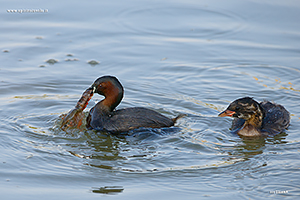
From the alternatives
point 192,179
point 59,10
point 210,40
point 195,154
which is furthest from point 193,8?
point 192,179

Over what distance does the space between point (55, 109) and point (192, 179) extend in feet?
11.6

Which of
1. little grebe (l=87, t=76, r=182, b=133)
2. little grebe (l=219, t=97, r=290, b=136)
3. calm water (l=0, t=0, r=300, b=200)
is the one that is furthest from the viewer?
little grebe (l=219, t=97, r=290, b=136)

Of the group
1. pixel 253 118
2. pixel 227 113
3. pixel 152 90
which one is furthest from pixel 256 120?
pixel 152 90

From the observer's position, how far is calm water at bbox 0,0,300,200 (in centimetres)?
605

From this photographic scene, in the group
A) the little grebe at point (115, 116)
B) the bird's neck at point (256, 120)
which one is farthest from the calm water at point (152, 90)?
the bird's neck at point (256, 120)

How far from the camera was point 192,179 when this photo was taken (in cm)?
611

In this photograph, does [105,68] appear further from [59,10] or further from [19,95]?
[59,10]

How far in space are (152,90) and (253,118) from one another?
2250 millimetres

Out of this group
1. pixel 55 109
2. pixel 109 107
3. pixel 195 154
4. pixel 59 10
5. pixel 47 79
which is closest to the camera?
pixel 195 154

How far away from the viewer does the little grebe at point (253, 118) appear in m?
8.02

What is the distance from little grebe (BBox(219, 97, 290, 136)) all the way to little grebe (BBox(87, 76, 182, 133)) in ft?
3.74

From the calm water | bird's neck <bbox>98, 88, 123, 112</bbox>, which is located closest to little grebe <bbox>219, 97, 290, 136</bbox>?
the calm water

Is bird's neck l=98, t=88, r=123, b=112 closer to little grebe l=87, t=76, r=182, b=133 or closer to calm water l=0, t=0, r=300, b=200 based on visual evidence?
little grebe l=87, t=76, r=182, b=133

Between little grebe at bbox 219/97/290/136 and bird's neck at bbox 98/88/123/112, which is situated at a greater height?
bird's neck at bbox 98/88/123/112
